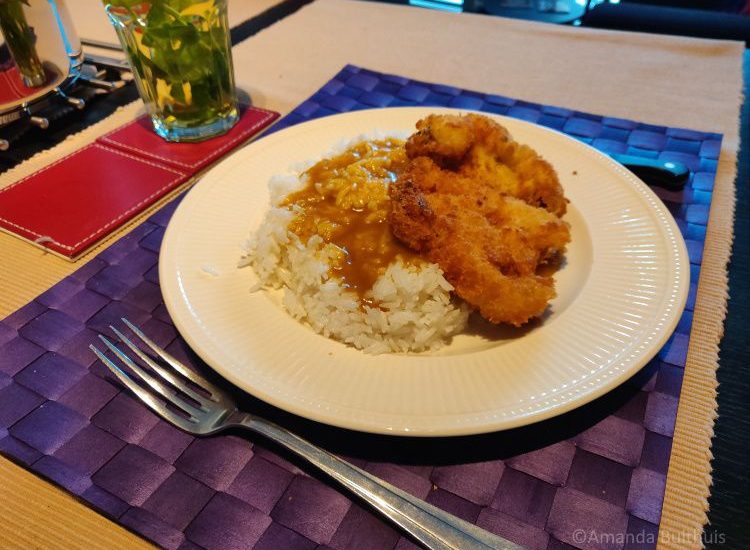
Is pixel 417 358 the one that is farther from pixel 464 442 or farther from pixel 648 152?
pixel 648 152

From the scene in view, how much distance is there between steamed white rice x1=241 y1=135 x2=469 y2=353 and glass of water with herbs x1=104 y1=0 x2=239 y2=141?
40.2 inches

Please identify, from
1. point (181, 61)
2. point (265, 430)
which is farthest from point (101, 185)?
point (265, 430)

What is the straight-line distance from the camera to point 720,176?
2238 mm

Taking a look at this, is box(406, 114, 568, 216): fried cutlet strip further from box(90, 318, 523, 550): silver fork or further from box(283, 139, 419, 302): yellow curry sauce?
box(90, 318, 523, 550): silver fork

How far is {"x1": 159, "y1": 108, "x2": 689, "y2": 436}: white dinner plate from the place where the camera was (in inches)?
47.4

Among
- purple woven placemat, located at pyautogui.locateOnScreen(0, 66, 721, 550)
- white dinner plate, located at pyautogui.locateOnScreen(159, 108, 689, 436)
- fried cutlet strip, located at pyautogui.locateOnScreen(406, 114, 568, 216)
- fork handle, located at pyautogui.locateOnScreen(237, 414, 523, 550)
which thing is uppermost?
fried cutlet strip, located at pyautogui.locateOnScreen(406, 114, 568, 216)

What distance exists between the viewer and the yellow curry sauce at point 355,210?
1.63 meters

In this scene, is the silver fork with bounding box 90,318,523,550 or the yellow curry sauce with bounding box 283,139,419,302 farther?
the yellow curry sauce with bounding box 283,139,419,302

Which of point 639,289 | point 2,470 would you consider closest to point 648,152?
point 639,289

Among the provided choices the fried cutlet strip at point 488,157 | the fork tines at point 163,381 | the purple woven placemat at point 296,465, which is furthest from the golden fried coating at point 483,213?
the fork tines at point 163,381

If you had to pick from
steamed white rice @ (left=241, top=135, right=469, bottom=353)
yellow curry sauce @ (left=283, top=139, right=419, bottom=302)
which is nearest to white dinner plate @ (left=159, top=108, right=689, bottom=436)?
steamed white rice @ (left=241, top=135, right=469, bottom=353)

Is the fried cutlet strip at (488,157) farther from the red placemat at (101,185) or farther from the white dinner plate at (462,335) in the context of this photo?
the red placemat at (101,185)

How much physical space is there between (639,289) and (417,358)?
25.8 inches

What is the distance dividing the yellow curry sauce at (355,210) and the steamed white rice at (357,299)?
0.04 m
